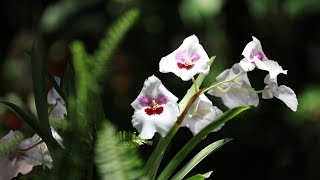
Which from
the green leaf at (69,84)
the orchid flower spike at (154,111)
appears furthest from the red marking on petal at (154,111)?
the green leaf at (69,84)

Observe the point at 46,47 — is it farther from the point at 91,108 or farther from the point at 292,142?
the point at 91,108

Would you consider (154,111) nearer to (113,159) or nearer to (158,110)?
(158,110)

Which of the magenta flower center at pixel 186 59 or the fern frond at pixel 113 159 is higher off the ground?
the magenta flower center at pixel 186 59

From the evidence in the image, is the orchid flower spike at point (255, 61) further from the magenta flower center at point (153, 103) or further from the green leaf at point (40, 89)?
the green leaf at point (40, 89)

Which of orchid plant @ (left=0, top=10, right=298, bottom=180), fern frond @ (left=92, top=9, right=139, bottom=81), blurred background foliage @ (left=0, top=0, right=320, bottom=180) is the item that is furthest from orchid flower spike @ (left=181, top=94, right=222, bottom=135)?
blurred background foliage @ (left=0, top=0, right=320, bottom=180)

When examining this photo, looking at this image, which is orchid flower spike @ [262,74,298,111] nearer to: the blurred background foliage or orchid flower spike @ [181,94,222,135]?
orchid flower spike @ [181,94,222,135]
